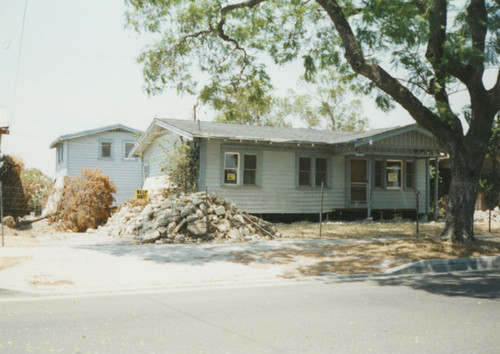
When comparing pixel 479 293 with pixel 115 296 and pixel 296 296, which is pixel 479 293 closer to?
pixel 296 296

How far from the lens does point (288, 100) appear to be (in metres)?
50.7

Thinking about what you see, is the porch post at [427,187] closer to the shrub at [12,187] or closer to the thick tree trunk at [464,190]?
the thick tree trunk at [464,190]

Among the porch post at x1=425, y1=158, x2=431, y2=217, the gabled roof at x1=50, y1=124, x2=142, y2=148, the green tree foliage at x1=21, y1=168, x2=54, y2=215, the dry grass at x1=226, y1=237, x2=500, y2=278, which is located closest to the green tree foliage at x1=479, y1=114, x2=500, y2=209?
the porch post at x1=425, y1=158, x2=431, y2=217

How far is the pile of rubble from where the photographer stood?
13.6 metres

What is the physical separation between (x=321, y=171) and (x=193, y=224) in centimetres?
949

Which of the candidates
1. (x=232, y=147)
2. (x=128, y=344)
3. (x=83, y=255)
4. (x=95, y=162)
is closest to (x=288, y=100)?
(x=95, y=162)

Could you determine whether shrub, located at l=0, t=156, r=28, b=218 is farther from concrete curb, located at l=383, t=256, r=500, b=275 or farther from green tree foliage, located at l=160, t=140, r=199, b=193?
concrete curb, located at l=383, t=256, r=500, b=275

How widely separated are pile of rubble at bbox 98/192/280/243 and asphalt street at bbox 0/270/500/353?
5950 mm

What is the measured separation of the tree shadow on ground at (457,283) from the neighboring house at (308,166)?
35.6ft

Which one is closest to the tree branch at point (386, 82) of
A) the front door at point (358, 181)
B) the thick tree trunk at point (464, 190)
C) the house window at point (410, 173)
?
the thick tree trunk at point (464, 190)

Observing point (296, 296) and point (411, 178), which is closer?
point (296, 296)

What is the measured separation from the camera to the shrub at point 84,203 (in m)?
17.9

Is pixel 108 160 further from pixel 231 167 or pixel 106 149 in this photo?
pixel 231 167

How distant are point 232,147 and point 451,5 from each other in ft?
32.7
